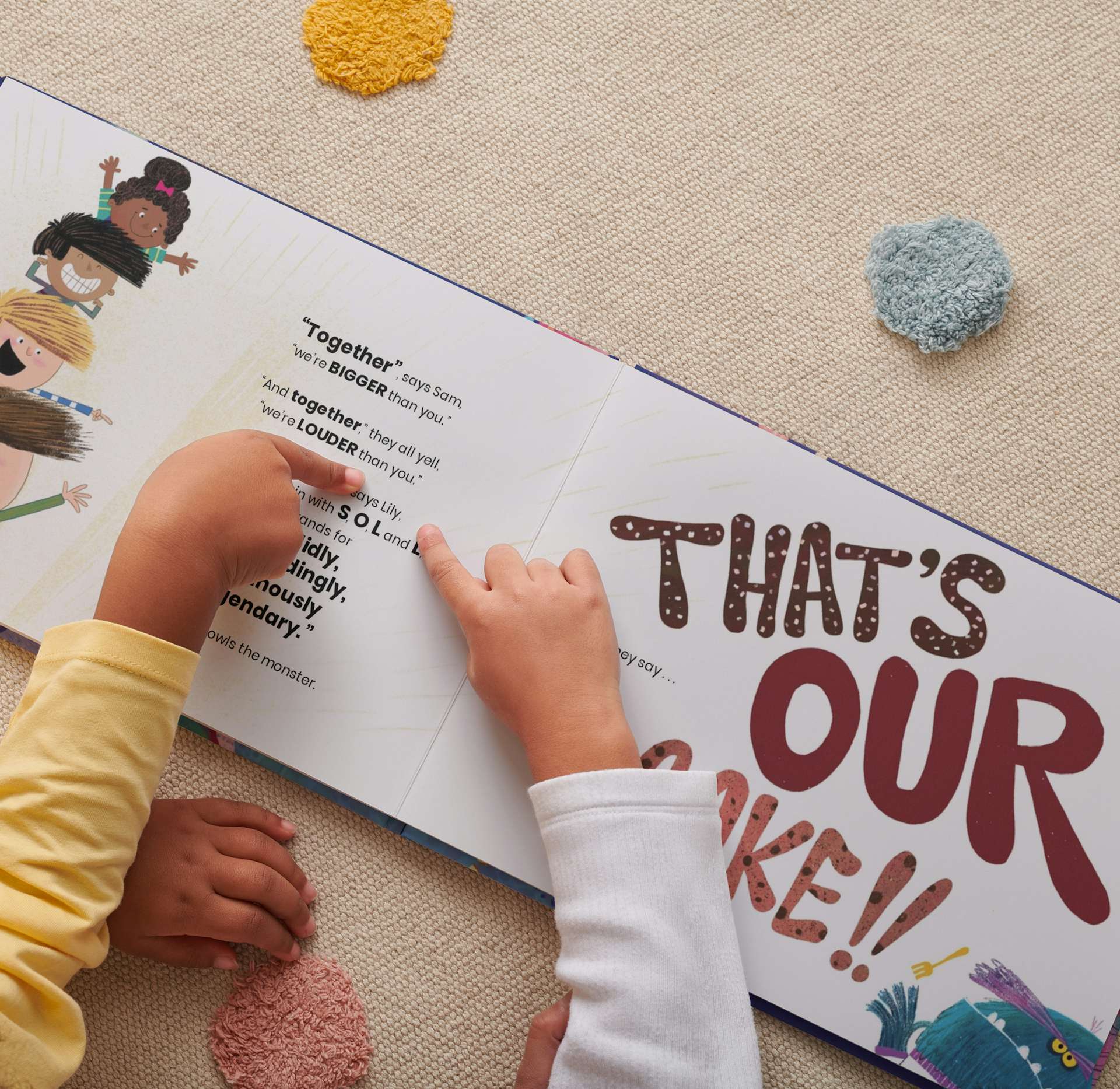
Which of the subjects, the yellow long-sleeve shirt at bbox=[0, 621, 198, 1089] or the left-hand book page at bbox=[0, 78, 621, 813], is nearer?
the yellow long-sleeve shirt at bbox=[0, 621, 198, 1089]

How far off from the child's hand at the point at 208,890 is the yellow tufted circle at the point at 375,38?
0.50m

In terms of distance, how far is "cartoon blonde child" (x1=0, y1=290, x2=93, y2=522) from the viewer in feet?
1.88

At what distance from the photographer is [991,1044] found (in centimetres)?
55

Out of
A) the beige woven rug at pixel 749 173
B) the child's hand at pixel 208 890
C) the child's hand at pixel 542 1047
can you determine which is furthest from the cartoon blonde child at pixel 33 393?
the child's hand at pixel 542 1047

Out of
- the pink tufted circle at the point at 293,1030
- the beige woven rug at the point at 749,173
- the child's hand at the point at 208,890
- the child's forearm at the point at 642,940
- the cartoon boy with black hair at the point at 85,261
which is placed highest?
the beige woven rug at the point at 749,173

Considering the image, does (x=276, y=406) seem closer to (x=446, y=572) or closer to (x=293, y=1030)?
(x=446, y=572)

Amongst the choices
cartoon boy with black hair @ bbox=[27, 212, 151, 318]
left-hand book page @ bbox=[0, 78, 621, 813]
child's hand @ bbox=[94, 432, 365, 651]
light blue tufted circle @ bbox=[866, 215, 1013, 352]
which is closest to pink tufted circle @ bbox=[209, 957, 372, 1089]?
left-hand book page @ bbox=[0, 78, 621, 813]

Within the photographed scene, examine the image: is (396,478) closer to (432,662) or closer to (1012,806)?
(432,662)

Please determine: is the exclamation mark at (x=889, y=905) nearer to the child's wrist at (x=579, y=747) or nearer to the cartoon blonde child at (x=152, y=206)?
the child's wrist at (x=579, y=747)

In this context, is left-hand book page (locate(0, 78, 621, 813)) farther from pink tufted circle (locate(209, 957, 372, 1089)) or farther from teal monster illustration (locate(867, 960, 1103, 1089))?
A: teal monster illustration (locate(867, 960, 1103, 1089))

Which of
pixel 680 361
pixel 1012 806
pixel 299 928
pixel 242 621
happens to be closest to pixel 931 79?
pixel 680 361

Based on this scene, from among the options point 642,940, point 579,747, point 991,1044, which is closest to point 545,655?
point 579,747

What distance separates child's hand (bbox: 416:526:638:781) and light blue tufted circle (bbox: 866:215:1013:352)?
0.90ft

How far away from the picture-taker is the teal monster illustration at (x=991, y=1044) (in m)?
0.55
